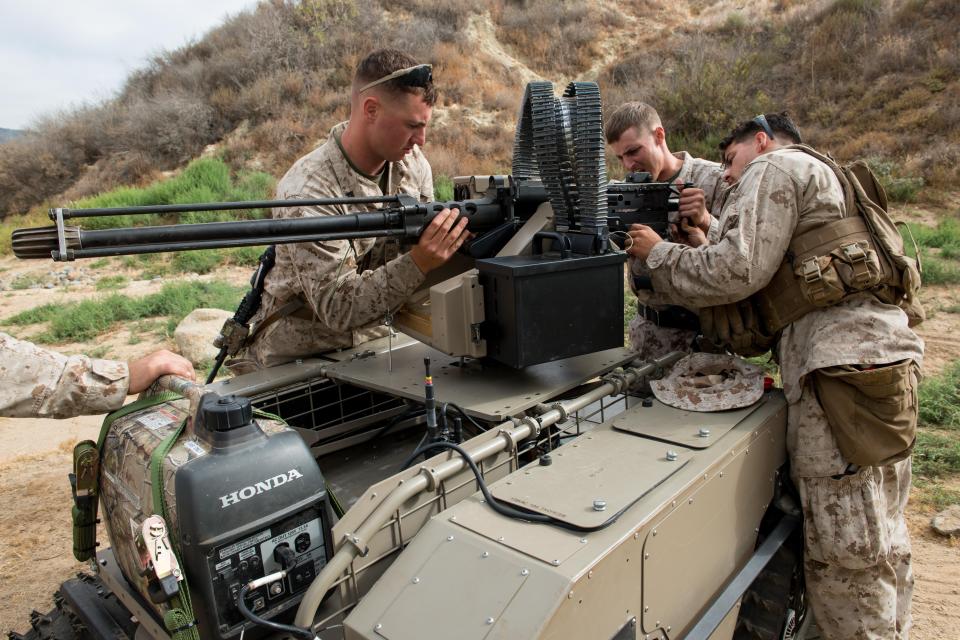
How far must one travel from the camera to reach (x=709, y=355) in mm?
2959

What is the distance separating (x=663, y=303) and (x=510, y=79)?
18.2m

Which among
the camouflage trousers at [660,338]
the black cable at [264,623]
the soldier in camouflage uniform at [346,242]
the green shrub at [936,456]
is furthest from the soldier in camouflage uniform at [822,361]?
the green shrub at [936,456]

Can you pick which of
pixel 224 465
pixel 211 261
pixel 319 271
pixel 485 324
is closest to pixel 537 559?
pixel 224 465

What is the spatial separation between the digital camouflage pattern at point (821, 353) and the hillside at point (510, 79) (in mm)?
10522

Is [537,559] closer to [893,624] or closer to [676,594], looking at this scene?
[676,594]

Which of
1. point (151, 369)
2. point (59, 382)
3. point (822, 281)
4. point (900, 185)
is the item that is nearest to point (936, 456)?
point (822, 281)

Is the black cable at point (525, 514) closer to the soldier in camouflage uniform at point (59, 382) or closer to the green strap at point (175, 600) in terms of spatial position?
the green strap at point (175, 600)

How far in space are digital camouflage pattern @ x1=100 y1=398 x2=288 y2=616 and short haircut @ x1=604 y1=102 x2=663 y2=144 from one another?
313 centimetres

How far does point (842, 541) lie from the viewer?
104 inches

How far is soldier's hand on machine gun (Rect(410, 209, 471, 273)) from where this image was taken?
8.88 feet

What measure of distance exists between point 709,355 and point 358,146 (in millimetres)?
1912

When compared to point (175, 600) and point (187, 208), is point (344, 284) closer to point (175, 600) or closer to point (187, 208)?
point (187, 208)

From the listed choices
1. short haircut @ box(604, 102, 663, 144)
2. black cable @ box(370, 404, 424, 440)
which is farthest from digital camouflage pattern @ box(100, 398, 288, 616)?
short haircut @ box(604, 102, 663, 144)

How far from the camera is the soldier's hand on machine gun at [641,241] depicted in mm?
2986
